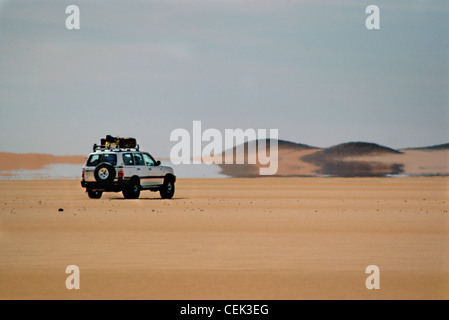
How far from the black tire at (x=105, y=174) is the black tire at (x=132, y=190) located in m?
0.83

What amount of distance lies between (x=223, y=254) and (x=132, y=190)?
18442 millimetres

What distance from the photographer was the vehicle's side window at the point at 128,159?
110 ft

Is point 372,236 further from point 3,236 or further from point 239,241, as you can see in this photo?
point 3,236

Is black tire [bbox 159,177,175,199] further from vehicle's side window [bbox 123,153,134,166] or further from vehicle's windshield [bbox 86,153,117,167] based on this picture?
vehicle's windshield [bbox 86,153,117,167]

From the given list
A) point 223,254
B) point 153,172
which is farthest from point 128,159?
point 223,254

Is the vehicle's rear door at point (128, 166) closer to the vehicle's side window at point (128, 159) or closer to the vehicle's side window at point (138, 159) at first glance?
the vehicle's side window at point (128, 159)

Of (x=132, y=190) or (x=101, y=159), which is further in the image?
(x=101, y=159)

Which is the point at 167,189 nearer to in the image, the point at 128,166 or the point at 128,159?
the point at 128,159

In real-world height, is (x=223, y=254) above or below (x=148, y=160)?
below

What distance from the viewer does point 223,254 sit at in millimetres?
15461

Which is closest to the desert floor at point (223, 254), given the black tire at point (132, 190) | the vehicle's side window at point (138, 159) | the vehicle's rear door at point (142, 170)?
the black tire at point (132, 190)

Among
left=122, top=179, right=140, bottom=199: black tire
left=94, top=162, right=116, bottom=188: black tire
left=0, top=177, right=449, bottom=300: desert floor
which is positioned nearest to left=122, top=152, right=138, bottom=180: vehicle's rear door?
left=122, top=179, right=140, bottom=199: black tire

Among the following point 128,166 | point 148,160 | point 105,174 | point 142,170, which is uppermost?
point 148,160
